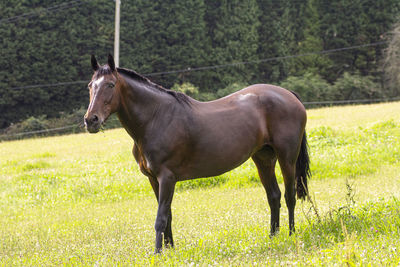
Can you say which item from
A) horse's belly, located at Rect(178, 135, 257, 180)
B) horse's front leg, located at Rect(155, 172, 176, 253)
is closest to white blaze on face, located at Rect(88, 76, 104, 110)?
horse's front leg, located at Rect(155, 172, 176, 253)

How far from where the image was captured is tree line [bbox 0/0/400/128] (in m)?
30.1

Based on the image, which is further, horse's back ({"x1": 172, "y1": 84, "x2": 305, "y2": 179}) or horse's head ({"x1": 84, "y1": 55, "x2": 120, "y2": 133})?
horse's back ({"x1": 172, "y1": 84, "x2": 305, "y2": 179})

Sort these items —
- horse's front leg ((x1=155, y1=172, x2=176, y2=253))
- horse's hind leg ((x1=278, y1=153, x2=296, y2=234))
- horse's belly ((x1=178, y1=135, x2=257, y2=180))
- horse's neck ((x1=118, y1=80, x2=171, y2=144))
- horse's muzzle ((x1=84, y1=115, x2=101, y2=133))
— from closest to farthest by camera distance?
1. horse's muzzle ((x1=84, y1=115, x2=101, y2=133))
2. horse's front leg ((x1=155, y1=172, x2=176, y2=253))
3. horse's neck ((x1=118, y1=80, x2=171, y2=144))
4. horse's belly ((x1=178, y1=135, x2=257, y2=180))
5. horse's hind leg ((x1=278, y1=153, x2=296, y2=234))

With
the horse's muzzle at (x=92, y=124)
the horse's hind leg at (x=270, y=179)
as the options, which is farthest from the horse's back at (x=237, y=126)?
the horse's muzzle at (x=92, y=124)

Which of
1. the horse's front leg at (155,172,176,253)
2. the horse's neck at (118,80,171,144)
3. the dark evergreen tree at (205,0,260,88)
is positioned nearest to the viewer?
the horse's front leg at (155,172,176,253)

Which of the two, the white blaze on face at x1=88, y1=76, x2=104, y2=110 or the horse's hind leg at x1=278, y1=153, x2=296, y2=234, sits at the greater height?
the white blaze on face at x1=88, y1=76, x2=104, y2=110

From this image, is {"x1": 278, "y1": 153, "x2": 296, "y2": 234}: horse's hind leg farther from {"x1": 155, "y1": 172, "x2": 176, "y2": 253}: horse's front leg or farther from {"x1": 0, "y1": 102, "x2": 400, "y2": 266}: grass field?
{"x1": 155, "y1": 172, "x2": 176, "y2": 253}: horse's front leg

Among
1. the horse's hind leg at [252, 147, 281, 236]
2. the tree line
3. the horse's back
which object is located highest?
the horse's back

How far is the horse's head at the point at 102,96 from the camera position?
14.8ft

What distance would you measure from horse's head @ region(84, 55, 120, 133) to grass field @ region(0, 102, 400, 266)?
1377 millimetres

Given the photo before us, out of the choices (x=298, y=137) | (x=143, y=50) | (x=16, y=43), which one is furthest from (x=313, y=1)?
(x=298, y=137)

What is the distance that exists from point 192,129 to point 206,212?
3.11 m

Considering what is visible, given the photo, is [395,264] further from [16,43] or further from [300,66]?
[300,66]

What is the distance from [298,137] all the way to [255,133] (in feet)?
Result: 2.16
